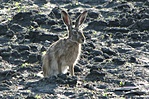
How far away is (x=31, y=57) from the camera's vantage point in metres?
13.7

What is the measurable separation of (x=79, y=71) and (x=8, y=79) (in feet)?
5.01

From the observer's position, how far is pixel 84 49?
14320 mm

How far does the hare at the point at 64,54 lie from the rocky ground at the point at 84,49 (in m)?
0.27

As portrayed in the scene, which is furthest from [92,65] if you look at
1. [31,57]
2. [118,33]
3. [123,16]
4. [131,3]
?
[131,3]

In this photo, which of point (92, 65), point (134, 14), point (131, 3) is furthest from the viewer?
point (131, 3)

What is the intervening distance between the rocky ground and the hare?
0.27 meters

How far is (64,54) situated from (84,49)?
Result: 6.55 ft

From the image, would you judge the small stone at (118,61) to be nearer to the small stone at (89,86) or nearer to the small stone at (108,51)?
the small stone at (108,51)

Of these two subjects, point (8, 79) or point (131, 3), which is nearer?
point (8, 79)

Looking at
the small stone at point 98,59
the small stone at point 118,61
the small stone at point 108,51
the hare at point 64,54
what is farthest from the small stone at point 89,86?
the small stone at point 108,51

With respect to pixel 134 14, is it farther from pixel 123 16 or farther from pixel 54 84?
pixel 54 84

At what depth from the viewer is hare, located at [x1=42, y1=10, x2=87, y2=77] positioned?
1236cm

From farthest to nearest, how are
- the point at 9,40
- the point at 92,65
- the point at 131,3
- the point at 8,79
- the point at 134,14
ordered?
the point at 131,3
the point at 134,14
the point at 9,40
the point at 92,65
the point at 8,79

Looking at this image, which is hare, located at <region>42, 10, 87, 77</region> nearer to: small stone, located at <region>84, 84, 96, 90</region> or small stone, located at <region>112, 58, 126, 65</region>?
small stone, located at <region>84, 84, 96, 90</region>
